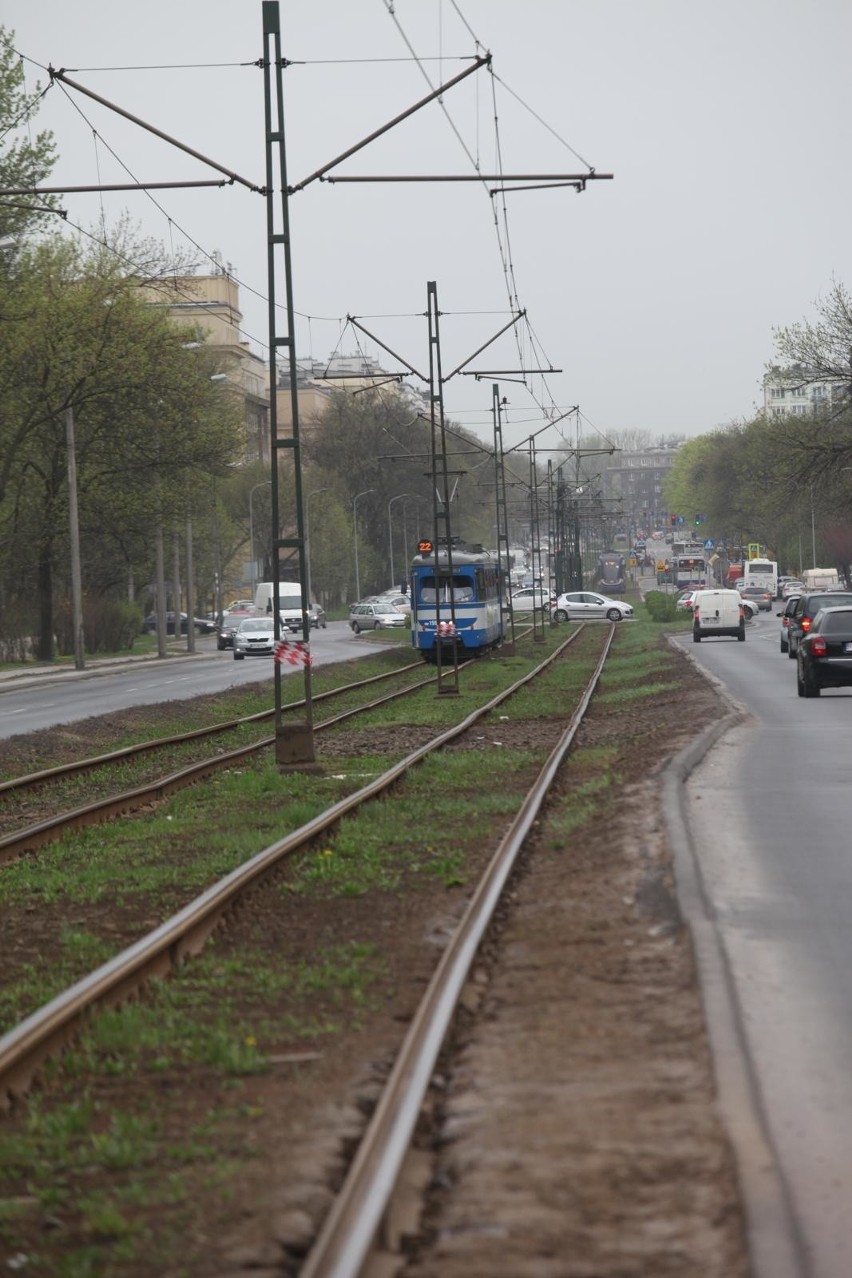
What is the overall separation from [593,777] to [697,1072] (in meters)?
12.4

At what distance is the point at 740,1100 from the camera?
6406 mm

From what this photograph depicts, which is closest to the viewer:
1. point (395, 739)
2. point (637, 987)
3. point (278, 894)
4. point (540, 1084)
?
→ point (540, 1084)

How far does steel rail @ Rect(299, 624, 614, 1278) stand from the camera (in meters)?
4.96

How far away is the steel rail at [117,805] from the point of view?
612 inches

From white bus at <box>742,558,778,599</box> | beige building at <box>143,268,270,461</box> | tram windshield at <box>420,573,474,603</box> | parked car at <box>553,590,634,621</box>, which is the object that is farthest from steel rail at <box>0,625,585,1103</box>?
white bus at <box>742,558,778,599</box>

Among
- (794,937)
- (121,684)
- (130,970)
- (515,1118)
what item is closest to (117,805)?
(130,970)

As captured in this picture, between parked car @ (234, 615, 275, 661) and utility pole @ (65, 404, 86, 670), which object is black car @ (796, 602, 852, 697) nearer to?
utility pole @ (65, 404, 86, 670)

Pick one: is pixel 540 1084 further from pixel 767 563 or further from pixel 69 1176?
pixel 767 563

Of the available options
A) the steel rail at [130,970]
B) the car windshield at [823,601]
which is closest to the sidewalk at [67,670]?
the car windshield at [823,601]

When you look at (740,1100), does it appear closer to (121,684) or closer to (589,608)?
(121,684)

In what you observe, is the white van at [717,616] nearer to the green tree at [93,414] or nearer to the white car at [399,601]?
the green tree at [93,414]

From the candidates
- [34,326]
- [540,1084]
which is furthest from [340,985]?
[34,326]

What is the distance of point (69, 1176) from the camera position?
6062mm

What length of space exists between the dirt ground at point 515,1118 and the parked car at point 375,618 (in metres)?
88.0
